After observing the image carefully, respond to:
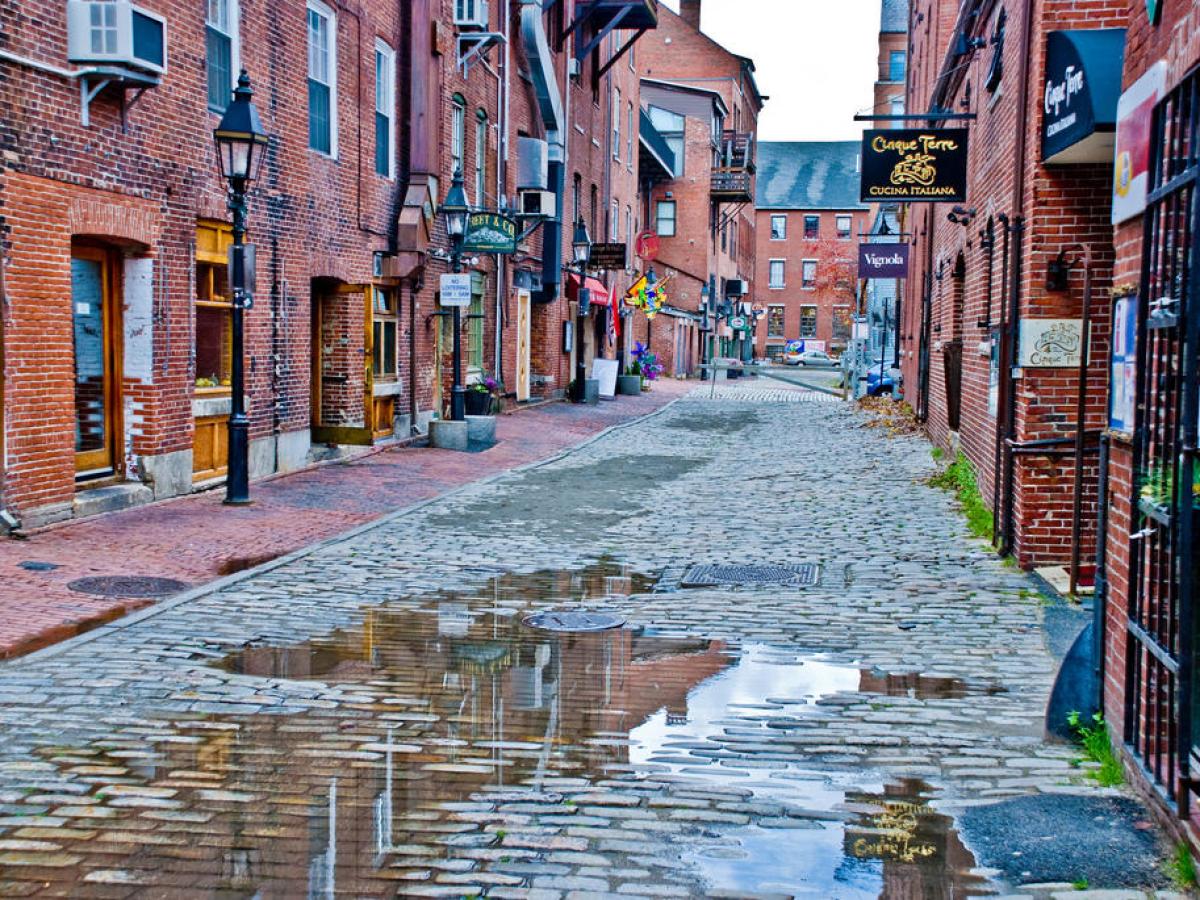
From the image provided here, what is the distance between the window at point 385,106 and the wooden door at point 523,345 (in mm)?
8546

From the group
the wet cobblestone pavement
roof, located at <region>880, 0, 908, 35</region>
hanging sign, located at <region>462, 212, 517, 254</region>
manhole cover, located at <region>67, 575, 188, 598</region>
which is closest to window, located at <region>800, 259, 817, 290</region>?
roof, located at <region>880, 0, 908, 35</region>

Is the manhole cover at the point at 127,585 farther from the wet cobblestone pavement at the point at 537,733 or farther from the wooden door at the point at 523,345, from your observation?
the wooden door at the point at 523,345

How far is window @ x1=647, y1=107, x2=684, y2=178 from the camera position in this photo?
5559 centimetres

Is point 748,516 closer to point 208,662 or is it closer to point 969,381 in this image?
point 969,381

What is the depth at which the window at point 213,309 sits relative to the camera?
13.8 meters

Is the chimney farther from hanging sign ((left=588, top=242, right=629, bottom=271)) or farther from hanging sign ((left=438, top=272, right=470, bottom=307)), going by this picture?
hanging sign ((left=438, top=272, right=470, bottom=307))

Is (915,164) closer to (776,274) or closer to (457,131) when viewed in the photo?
(457,131)

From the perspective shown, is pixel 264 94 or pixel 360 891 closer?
pixel 360 891

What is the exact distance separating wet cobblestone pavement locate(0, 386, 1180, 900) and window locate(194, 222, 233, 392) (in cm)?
422

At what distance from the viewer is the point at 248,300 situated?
1270cm

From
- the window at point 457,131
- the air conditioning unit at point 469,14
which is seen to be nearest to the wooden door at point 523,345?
the window at point 457,131

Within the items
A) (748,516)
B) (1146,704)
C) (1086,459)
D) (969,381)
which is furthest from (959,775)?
(969,381)

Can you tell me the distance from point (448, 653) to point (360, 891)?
324cm

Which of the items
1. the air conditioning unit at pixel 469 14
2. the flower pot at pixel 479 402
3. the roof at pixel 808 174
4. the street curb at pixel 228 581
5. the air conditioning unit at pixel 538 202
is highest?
the roof at pixel 808 174
